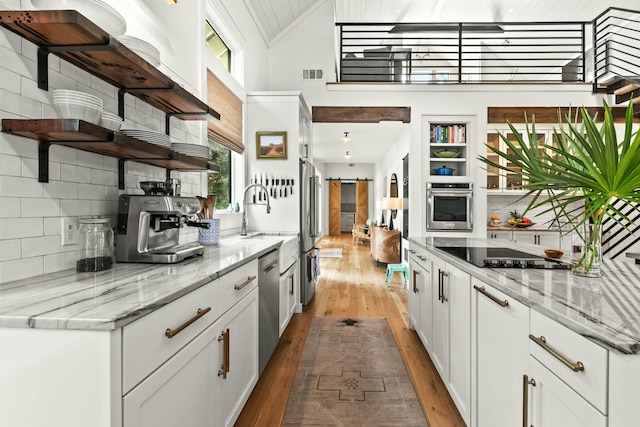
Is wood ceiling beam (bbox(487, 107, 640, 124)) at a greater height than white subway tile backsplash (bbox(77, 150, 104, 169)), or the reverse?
wood ceiling beam (bbox(487, 107, 640, 124))

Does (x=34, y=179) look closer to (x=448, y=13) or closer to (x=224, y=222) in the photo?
(x=224, y=222)

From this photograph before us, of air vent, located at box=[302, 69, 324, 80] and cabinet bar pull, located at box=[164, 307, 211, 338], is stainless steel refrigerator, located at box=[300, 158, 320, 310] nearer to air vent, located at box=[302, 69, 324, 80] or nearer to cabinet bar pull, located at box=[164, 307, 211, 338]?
air vent, located at box=[302, 69, 324, 80]

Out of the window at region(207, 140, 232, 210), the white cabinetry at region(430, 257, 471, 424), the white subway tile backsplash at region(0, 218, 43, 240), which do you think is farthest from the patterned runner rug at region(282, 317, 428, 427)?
the window at region(207, 140, 232, 210)

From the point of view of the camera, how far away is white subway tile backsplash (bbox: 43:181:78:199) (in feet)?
4.55

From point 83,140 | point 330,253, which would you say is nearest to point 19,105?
point 83,140

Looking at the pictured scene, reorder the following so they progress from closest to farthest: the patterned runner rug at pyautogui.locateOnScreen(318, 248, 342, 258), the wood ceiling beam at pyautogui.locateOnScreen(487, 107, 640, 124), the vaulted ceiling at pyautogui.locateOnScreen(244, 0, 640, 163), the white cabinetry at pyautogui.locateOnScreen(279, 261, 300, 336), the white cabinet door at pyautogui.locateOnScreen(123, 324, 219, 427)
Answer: the white cabinet door at pyautogui.locateOnScreen(123, 324, 219, 427) → the white cabinetry at pyautogui.locateOnScreen(279, 261, 300, 336) → the vaulted ceiling at pyautogui.locateOnScreen(244, 0, 640, 163) → the wood ceiling beam at pyautogui.locateOnScreen(487, 107, 640, 124) → the patterned runner rug at pyautogui.locateOnScreen(318, 248, 342, 258)

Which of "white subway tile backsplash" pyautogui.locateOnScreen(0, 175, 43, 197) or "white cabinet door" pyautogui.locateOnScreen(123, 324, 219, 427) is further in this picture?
"white subway tile backsplash" pyautogui.locateOnScreen(0, 175, 43, 197)

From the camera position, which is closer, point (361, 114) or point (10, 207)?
point (10, 207)

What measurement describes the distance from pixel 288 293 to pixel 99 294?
7.59 feet

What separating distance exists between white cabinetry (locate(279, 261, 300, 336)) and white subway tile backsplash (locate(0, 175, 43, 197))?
1.92 m

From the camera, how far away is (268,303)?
243 centimetres

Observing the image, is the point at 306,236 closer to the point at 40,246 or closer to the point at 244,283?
the point at 244,283

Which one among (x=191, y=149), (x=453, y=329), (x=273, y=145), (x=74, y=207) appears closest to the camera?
(x=74, y=207)

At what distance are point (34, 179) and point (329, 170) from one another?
39.5 ft
